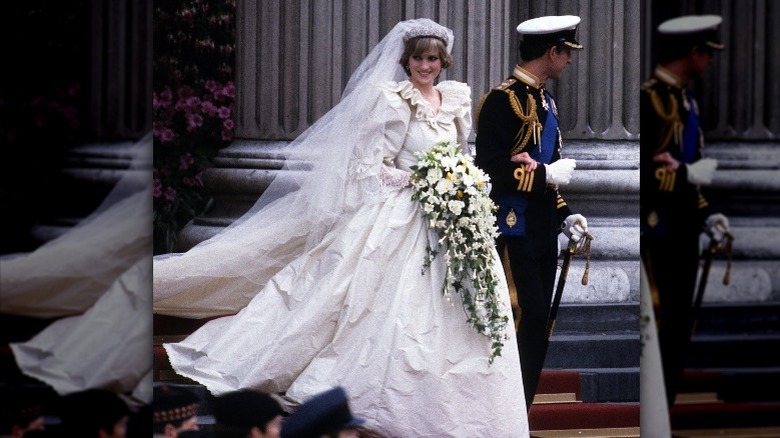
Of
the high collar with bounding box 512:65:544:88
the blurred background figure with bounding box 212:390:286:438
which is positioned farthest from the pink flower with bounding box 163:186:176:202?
the blurred background figure with bounding box 212:390:286:438

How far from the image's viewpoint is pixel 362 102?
20.4 feet

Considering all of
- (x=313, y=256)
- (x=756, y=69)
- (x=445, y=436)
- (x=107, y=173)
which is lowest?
(x=445, y=436)

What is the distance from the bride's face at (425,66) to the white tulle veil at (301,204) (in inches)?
3.8

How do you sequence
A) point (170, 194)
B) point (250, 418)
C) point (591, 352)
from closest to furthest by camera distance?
point (250, 418), point (591, 352), point (170, 194)

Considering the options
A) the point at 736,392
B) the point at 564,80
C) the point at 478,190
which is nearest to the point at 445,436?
the point at 478,190

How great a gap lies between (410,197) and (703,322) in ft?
8.09

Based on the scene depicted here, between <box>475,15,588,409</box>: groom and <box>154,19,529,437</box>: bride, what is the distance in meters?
0.20

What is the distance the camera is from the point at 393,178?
6.07 meters

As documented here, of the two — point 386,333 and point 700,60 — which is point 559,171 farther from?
point 700,60

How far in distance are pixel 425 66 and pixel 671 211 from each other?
2.60m

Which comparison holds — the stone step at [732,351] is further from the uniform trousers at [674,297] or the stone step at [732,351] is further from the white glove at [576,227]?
the white glove at [576,227]

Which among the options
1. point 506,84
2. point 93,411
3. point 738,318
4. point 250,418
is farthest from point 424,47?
point 93,411

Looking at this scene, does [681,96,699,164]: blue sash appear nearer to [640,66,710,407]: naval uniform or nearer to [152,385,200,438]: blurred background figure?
[640,66,710,407]: naval uniform

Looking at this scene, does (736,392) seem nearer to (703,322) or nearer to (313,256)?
(703,322)
